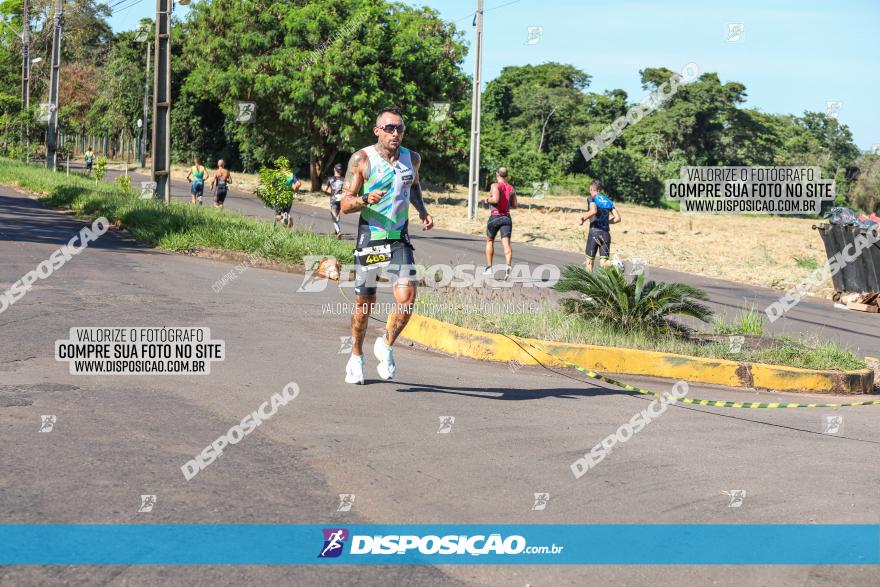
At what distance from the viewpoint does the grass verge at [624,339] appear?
942 cm

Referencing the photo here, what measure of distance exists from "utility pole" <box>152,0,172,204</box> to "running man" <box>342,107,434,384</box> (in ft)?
51.4

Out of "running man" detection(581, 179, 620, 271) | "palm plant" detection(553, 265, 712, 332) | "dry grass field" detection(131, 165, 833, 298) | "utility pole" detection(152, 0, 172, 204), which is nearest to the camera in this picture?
"palm plant" detection(553, 265, 712, 332)

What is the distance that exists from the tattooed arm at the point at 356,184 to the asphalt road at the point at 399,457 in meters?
1.35

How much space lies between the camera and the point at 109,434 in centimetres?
559

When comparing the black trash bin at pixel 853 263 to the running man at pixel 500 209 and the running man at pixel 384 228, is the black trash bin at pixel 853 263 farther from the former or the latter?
the running man at pixel 384 228

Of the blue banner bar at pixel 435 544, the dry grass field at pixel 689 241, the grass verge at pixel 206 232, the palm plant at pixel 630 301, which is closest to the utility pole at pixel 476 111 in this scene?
the dry grass field at pixel 689 241

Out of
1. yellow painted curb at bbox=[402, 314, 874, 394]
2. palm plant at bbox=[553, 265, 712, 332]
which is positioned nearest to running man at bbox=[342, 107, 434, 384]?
yellow painted curb at bbox=[402, 314, 874, 394]

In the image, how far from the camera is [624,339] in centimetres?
955

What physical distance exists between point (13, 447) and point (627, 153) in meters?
72.6

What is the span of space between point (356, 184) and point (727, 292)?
44.6ft

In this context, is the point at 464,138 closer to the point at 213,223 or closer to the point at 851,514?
the point at 213,223

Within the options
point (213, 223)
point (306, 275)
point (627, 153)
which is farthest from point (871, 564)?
point (627, 153)

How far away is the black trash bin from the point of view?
1817 cm

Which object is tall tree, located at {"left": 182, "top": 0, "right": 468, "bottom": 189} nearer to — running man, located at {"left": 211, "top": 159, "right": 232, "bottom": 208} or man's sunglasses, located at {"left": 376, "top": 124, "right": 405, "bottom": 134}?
running man, located at {"left": 211, "top": 159, "right": 232, "bottom": 208}
